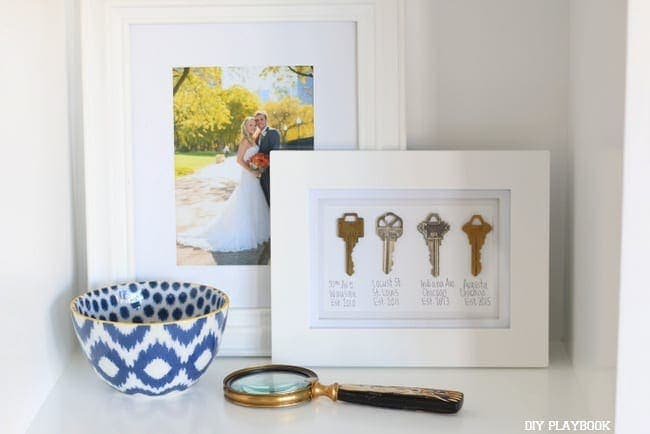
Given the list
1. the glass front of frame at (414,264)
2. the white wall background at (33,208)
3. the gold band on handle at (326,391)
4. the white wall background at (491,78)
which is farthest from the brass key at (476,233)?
the white wall background at (33,208)

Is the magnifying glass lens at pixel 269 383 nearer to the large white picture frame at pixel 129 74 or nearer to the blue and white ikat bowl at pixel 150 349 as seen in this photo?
the blue and white ikat bowl at pixel 150 349

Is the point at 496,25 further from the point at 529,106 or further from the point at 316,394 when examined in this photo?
the point at 316,394

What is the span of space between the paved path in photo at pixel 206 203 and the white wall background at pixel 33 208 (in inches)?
4.8

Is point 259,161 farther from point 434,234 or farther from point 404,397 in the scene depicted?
point 404,397

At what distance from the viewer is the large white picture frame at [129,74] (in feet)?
3.11

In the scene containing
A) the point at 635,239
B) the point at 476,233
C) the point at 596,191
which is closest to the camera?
the point at 635,239

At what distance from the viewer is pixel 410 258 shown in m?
0.95

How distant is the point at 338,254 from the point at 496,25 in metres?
0.31

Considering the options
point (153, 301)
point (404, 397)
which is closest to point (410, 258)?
point (404, 397)

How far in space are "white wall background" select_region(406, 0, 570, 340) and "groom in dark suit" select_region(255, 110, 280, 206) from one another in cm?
15

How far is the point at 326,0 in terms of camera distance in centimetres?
95

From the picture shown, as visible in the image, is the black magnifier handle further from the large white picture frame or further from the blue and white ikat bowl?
the large white picture frame

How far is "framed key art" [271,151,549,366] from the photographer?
938 millimetres

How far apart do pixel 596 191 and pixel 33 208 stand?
1.71ft
